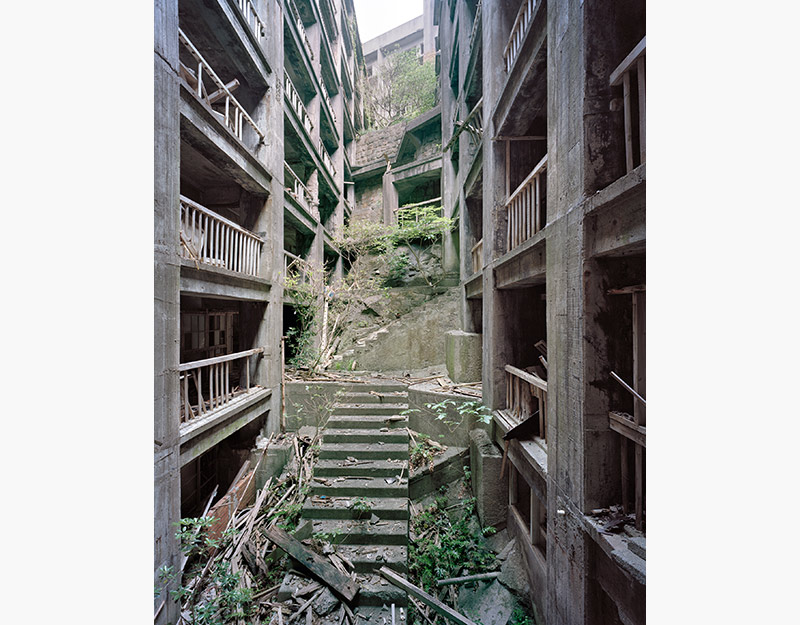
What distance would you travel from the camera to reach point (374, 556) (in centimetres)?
479

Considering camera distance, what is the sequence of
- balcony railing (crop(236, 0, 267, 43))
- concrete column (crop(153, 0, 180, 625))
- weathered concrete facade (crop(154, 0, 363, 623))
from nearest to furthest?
concrete column (crop(153, 0, 180, 625)) → weathered concrete facade (crop(154, 0, 363, 623)) → balcony railing (crop(236, 0, 267, 43))

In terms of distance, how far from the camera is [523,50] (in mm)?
4598

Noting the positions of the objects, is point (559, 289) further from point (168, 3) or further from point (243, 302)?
point (243, 302)

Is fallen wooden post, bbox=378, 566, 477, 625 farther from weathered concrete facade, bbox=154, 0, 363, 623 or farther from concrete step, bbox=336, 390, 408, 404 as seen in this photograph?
concrete step, bbox=336, 390, 408, 404

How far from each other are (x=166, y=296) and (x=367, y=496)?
448 centimetres

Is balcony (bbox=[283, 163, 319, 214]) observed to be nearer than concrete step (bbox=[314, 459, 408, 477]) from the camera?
No

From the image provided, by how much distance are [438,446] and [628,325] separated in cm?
521

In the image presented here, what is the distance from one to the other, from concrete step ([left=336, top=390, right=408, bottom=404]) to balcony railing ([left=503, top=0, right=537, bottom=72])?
695cm

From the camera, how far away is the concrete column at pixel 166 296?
374cm

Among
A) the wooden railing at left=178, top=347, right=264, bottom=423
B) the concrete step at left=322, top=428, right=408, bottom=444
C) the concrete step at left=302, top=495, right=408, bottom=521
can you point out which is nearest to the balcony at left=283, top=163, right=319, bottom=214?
the wooden railing at left=178, top=347, right=264, bottom=423

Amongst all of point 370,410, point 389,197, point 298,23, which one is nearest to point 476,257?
point 370,410

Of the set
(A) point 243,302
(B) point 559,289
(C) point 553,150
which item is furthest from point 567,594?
(A) point 243,302

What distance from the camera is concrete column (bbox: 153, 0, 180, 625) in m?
3.74

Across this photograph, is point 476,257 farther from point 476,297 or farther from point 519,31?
point 519,31
